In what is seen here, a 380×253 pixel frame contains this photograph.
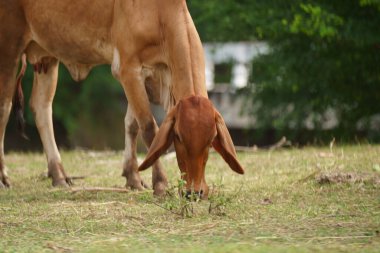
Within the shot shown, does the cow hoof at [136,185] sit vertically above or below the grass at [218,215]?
below

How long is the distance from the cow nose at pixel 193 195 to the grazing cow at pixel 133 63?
0.09 ft

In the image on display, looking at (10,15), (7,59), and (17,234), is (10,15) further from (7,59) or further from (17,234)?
(17,234)

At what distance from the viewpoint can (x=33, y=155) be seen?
12281 mm

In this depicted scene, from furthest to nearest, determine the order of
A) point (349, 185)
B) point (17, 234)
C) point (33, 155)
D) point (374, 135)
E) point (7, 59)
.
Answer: point (374, 135) → point (33, 155) → point (7, 59) → point (349, 185) → point (17, 234)

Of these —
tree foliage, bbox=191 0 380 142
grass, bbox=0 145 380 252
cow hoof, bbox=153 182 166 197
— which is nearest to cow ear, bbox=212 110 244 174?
grass, bbox=0 145 380 252

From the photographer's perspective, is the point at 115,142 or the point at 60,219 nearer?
the point at 60,219

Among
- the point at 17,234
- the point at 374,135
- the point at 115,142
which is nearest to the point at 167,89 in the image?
the point at 17,234

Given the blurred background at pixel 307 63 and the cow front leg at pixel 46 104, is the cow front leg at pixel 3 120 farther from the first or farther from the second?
the blurred background at pixel 307 63

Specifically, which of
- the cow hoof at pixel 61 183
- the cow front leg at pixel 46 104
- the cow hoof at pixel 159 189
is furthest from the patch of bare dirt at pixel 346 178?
the cow front leg at pixel 46 104

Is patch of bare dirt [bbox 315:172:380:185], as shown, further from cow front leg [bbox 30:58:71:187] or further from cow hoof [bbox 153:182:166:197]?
cow front leg [bbox 30:58:71:187]

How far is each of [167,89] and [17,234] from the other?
2117 mm

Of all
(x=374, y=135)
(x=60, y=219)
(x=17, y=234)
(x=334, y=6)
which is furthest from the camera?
(x=374, y=135)

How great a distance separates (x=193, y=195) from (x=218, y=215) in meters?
0.21

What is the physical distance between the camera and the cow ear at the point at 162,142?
21.9ft
